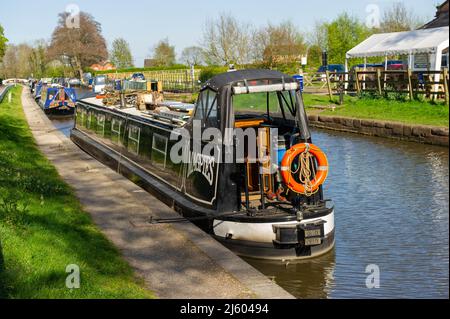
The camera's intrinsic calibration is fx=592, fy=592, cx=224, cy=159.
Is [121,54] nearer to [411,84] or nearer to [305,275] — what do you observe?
Answer: [411,84]

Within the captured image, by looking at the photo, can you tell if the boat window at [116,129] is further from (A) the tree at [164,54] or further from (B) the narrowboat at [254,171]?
(A) the tree at [164,54]

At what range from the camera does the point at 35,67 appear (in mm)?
109125

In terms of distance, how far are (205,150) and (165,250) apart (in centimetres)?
181

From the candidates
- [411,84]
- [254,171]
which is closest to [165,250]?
[254,171]

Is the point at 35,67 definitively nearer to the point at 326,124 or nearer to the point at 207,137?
the point at 326,124

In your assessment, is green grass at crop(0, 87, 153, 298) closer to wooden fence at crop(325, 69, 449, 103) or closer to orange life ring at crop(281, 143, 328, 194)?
orange life ring at crop(281, 143, 328, 194)

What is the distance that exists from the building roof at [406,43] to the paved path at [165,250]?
54.5 feet

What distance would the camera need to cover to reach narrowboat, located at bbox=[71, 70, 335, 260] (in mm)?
7766

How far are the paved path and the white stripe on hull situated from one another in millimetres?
391

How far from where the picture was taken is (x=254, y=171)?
882cm
